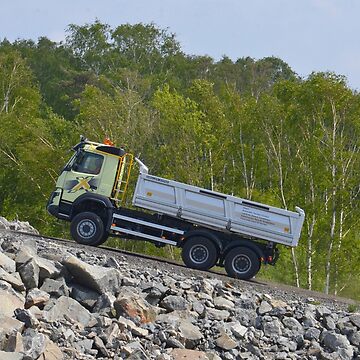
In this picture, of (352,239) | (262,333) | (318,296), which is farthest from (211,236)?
(352,239)

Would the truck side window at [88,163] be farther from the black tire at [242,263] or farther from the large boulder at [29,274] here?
the large boulder at [29,274]

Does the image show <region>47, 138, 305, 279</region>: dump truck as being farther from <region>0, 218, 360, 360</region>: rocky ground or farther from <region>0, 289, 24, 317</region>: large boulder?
<region>0, 289, 24, 317</region>: large boulder

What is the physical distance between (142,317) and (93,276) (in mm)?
1192

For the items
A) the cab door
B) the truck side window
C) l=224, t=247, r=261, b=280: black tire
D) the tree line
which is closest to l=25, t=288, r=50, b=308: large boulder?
l=224, t=247, r=261, b=280: black tire

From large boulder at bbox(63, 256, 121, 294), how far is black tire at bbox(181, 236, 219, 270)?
5.69 m

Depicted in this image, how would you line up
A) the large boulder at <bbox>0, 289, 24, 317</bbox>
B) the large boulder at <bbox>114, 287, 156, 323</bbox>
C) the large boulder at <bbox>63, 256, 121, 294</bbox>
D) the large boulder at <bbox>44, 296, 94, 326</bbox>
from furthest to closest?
the large boulder at <bbox>63, 256, 121, 294</bbox>, the large boulder at <bbox>114, 287, 156, 323</bbox>, the large boulder at <bbox>44, 296, 94, 326</bbox>, the large boulder at <bbox>0, 289, 24, 317</bbox>

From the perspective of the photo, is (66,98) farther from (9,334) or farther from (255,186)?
(9,334)

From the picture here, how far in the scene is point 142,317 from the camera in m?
14.1

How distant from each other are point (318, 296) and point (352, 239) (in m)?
15.5

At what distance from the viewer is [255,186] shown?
40.2m

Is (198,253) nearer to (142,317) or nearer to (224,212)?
(224,212)

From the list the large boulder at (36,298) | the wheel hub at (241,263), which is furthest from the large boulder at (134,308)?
the wheel hub at (241,263)

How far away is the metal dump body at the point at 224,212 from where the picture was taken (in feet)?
67.5

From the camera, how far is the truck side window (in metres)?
21.6
